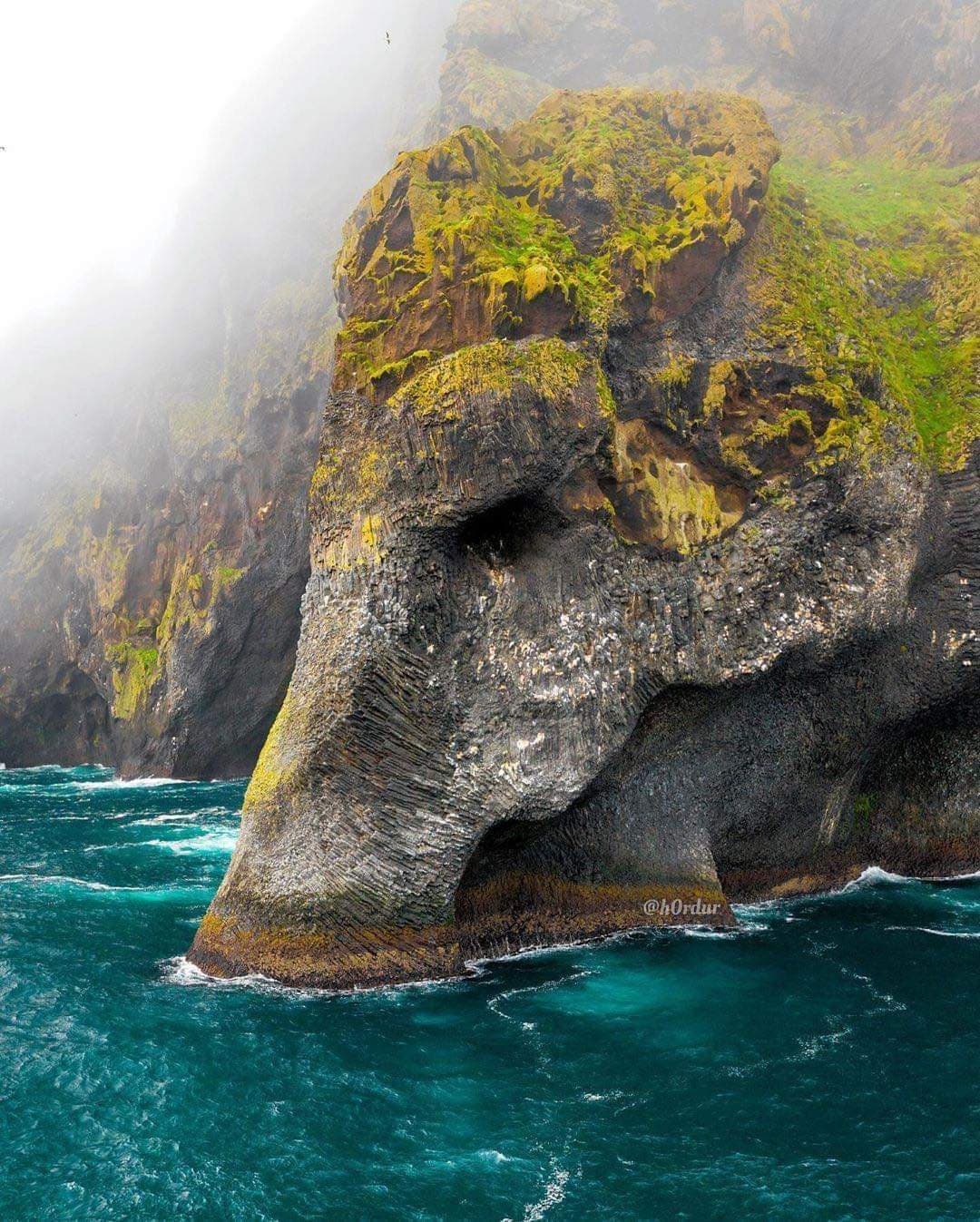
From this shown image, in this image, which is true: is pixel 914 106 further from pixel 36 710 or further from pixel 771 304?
pixel 36 710

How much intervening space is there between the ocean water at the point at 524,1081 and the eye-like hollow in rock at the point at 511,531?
8.58 metres

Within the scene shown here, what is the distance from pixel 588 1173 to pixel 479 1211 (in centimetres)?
149

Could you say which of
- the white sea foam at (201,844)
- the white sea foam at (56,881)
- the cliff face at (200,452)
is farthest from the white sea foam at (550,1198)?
the cliff face at (200,452)

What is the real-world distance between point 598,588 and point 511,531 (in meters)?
2.29

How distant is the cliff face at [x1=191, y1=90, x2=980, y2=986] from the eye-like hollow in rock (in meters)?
0.07

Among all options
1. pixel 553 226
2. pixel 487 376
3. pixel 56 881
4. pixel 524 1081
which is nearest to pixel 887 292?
pixel 553 226

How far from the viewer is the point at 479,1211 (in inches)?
429

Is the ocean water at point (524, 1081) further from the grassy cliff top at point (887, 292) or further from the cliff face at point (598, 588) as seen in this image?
the grassy cliff top at point (887, 292)

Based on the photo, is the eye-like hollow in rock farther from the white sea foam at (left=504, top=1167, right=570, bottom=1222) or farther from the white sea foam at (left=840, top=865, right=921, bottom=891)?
the white sea foam at (left=840, top=865, right=921, bottom=891)

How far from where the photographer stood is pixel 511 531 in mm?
20359

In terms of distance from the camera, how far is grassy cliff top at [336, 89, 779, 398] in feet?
68.1

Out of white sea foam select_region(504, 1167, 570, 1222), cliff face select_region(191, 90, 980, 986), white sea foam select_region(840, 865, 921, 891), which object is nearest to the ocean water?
white sea foam select_region(504, 1167, 570, 1222)

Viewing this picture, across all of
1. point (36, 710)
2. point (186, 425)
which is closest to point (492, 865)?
point (186, 425)

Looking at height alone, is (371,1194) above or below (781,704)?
below
